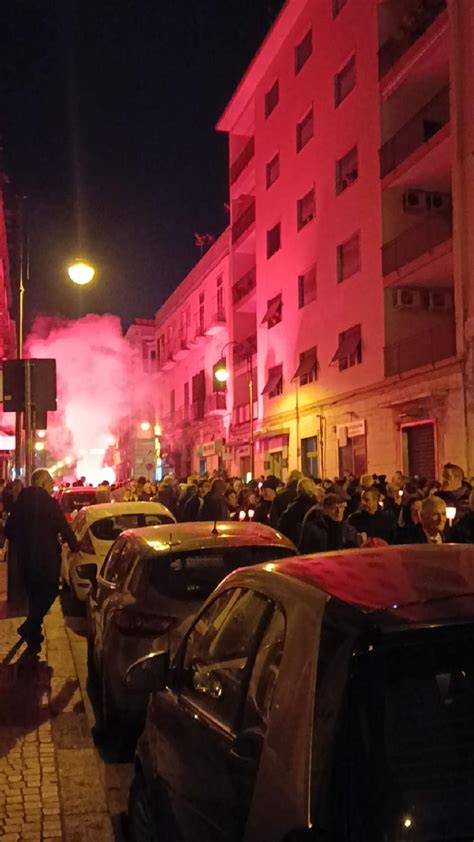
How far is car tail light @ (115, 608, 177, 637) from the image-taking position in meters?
5.39

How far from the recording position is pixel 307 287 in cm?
2783

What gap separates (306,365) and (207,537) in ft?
70.3

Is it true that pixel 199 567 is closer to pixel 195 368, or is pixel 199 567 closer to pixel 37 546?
pixel 37 546

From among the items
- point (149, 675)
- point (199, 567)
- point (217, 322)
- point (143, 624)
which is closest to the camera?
point (149, 675)

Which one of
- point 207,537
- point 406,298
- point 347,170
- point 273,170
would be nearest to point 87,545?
point 207,537

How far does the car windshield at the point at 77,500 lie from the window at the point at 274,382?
12.6 meters

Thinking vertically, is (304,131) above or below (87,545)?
above

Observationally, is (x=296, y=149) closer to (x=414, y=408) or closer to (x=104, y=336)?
(x=414, y=408)

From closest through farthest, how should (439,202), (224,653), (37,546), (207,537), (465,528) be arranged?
(224,653) → (207,537) → (465,528) → (37,546) → (439,202)

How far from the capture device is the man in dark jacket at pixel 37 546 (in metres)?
7.84

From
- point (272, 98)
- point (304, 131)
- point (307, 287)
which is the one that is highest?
point (272, 98)

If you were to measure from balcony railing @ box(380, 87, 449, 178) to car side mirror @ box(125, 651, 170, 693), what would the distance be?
61.4ft

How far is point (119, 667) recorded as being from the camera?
5.50m

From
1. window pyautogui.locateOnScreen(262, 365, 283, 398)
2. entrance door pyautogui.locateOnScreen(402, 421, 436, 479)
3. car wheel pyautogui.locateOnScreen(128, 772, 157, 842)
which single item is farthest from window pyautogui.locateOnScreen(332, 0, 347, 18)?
car wheel pyautogui.locateOnScreen(128, 772, 157, 842)
